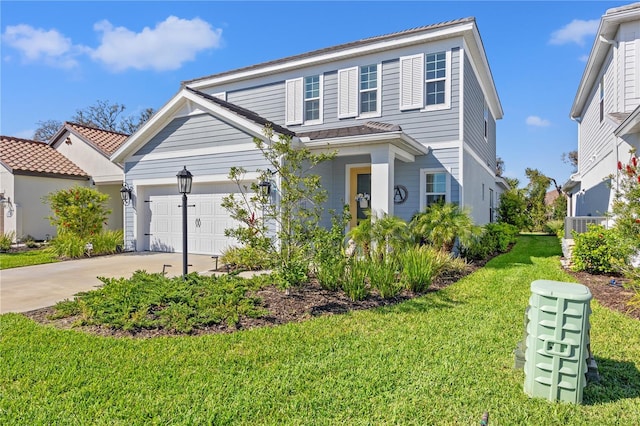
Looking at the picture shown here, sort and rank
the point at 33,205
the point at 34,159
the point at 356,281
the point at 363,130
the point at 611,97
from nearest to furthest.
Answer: the point at 356,281
the point at 363,130
the point at 611,97
the point at 33,205
the point at 34,159

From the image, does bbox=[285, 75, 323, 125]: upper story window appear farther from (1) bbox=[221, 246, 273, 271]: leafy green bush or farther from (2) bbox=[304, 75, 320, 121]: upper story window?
(1) bbox=[221, 246, 273, 271]: leafy green bush

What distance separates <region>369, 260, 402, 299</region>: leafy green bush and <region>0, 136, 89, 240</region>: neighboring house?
14.8 m

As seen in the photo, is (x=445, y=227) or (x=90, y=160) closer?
(x=445, y=227)

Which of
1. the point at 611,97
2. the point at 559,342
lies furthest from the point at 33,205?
the point at 611,97

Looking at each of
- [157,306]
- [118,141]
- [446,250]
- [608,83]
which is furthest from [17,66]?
[608,83]

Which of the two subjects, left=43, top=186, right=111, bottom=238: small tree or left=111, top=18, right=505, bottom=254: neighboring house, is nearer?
left=111, top=18, right=505, bottom=254: neighboring house

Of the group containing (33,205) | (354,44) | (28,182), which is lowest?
(33,205)

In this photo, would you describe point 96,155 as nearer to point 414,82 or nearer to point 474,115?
point 414,82

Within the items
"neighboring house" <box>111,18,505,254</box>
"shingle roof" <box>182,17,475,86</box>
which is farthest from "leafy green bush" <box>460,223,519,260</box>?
"shingle roof" <box>182,17,475,86</box>

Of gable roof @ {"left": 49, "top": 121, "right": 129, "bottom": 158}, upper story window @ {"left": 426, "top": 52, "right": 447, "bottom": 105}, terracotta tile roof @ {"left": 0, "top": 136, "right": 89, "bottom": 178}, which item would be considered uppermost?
upper story window @ {"left": 426, "top": 52, "right": 447, "bottom": 105}

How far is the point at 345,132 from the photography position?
32.9ft

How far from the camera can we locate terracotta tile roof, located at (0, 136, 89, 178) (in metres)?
14.3

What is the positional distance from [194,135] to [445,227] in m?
7.85

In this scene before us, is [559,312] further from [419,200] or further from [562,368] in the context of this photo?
[419,200]
